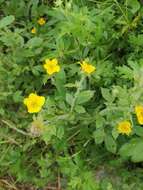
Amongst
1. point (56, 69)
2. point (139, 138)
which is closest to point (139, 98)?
point (139, 138)

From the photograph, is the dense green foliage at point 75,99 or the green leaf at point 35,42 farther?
the green leaf at point 35,42

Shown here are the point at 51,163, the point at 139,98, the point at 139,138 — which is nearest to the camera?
the point at 139,98

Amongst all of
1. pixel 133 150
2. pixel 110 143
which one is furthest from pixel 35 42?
pixel 133 150

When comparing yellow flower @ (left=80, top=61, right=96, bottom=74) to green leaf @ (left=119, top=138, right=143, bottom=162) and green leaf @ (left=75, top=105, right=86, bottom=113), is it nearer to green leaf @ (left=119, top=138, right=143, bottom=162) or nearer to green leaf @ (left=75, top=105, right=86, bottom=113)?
green leaf @ (left=75, top=105, right=86, bottom=113)

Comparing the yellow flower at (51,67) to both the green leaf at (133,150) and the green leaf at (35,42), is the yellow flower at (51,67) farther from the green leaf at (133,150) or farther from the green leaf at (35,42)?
the green leaf at (133,150)

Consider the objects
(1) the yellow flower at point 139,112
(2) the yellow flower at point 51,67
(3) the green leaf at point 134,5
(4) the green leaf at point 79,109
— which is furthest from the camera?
(3) the green leaf at point 134,5

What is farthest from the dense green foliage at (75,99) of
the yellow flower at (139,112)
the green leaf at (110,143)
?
the yellow flower at (139,112)

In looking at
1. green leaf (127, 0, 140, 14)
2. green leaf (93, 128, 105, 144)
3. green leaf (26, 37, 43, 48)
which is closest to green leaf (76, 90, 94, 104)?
green leaf (93, 128, 105, 144)

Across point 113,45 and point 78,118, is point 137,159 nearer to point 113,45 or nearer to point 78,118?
point 78,118
